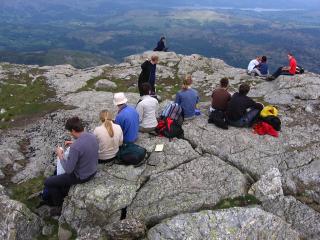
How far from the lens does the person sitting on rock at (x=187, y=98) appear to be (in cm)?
2227

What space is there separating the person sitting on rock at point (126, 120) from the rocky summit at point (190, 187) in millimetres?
1443

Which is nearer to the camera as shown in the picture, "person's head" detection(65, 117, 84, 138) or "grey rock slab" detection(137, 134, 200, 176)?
"person's head" detection(65, 117, 84, 138)

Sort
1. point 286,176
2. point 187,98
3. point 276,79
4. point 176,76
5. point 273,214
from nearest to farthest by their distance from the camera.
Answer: point 273,214
point 286,176
point 187,98
point 276,79
point 176,76

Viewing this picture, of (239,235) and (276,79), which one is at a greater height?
(239,235)

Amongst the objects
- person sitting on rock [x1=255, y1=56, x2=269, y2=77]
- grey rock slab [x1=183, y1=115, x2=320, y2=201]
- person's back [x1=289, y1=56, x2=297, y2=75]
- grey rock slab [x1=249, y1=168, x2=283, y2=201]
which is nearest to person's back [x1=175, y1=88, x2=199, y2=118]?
grey rock slab [x1=183, y1=115, x2=320, y2=201]

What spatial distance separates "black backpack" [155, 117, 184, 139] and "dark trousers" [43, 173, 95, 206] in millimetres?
5694

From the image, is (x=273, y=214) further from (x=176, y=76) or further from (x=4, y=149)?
(x=176, y=76)

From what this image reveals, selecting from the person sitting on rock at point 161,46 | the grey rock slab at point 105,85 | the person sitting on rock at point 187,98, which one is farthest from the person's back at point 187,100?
the person sitting on rock at point 161,46

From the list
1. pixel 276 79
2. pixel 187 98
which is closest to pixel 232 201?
pixel 187 98

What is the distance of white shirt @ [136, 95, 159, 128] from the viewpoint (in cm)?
2005

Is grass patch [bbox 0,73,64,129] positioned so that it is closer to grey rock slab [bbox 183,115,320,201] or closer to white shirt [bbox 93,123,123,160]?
white shirt [bbox 93,123,123,160]

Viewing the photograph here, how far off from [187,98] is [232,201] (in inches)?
339

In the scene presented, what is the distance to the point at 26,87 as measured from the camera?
36.4 m

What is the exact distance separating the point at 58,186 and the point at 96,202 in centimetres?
210
